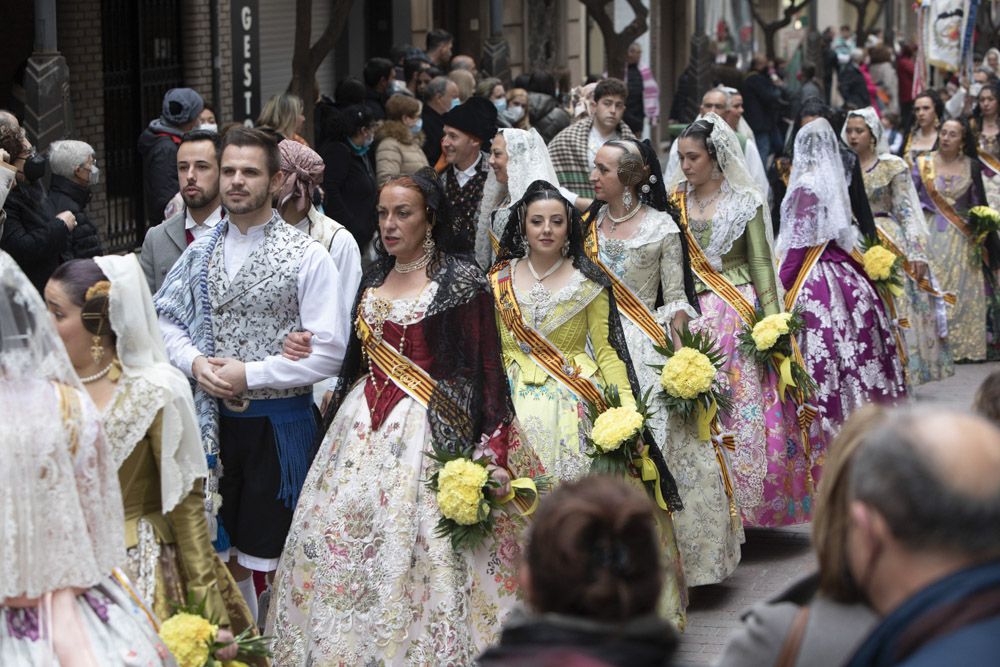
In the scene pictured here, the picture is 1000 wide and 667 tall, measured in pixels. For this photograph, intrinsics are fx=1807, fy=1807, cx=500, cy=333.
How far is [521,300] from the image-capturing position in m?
6.98

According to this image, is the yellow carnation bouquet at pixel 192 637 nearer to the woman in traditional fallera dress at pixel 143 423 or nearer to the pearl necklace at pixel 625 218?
the woman in traditional fallera dress at pixel 143 423

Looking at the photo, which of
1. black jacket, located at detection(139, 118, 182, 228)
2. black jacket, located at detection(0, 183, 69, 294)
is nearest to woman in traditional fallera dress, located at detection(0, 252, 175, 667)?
black jacket, located at detection(0, 183, 69, 294)

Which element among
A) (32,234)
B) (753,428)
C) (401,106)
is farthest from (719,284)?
(401,106)

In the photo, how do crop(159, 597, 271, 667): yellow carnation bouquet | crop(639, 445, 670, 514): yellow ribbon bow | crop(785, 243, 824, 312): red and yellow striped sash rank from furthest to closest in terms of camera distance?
crop(785, 243, 824, 312): red and yellow striped sash → crop(639, 445, 670, 514): yellow ribbon bow → crop(159, 597, 271, 667): yellow carnation bouquet

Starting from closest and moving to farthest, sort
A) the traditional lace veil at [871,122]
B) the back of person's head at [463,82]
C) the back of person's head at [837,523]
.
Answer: the back of person's head at [837,523] → the traditional lace veil at [871,122] → the back of person's head at [463,82]

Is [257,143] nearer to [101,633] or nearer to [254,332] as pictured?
[254,332]

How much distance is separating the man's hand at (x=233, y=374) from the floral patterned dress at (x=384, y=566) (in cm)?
38

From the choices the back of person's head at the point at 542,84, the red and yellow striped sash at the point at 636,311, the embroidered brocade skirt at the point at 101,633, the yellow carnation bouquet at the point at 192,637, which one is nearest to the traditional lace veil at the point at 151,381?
the yellow carnation bouquet at the point at 192,637

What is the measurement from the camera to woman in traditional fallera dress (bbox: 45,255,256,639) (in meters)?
4.82

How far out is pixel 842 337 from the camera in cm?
948

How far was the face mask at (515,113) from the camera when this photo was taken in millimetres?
14270

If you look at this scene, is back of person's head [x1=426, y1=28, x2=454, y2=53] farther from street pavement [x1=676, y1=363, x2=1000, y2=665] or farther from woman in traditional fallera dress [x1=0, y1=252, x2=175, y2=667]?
woman in traditional fallera dress [x1=0, y1=252, x2=175, y2=667]

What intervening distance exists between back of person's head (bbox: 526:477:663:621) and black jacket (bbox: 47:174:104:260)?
6264mm

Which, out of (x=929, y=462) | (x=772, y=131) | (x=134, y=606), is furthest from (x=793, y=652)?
(x=772, y=131)
